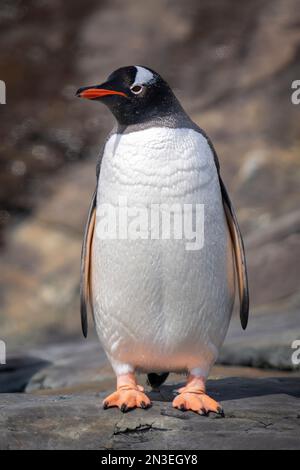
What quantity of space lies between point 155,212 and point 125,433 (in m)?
0.62

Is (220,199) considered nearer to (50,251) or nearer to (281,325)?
(281,325)

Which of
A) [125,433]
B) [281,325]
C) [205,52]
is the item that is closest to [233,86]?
[205,52]

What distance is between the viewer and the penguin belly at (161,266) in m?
2.04

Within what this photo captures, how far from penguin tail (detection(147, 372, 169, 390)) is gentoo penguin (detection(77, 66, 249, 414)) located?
170mm

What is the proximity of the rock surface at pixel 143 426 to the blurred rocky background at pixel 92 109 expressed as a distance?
174 inches

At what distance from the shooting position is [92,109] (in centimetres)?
776

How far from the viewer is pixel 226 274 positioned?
219 cm

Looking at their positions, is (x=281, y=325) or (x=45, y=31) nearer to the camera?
(x=281, y=325)

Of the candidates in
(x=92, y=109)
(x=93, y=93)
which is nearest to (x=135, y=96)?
(x=93, y=93)

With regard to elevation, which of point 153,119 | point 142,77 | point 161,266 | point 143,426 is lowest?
point 143,426

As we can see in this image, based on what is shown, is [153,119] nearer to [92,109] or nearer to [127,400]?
[127,400]

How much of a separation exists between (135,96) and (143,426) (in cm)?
93

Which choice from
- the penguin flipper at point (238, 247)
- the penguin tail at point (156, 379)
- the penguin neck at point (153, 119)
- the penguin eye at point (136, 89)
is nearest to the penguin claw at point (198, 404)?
the penguin tail at point (156, 379)

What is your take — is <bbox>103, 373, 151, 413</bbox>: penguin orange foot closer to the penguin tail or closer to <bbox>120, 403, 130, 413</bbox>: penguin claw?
<bbox>120, 403, 130, 413</bbox>: penguin claw
